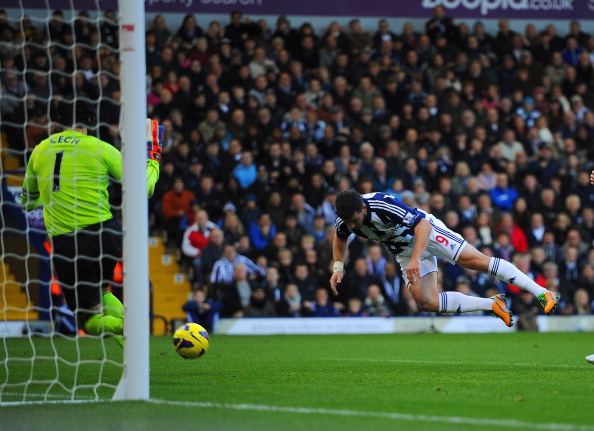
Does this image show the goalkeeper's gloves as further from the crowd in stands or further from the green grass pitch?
the crowd in stands

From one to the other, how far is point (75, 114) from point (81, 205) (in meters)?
0.75

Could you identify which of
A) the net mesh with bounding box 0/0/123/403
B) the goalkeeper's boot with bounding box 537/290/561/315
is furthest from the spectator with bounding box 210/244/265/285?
the goalkeeper's boot with bounding box 537/290/561/315

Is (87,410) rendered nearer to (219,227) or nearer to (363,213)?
(363,213)

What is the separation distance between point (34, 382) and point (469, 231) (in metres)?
12.4

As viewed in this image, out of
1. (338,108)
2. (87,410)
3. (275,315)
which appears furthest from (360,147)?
(87,410)

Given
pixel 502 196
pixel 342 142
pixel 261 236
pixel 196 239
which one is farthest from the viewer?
pixel 502 196

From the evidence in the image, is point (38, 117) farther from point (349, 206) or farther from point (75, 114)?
point (75, 114)

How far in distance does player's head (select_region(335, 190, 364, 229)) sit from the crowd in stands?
8425mm

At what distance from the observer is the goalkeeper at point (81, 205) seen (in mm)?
7949

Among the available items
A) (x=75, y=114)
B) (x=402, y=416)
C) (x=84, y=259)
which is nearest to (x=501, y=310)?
(x=84, y=259)

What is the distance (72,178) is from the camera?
803 centimetres

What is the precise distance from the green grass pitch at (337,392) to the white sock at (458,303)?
0.55 m

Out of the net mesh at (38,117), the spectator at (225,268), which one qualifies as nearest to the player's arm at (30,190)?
the net mesh at (38,117)

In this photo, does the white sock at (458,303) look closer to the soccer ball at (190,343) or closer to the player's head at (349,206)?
the player's head at (349,206)
